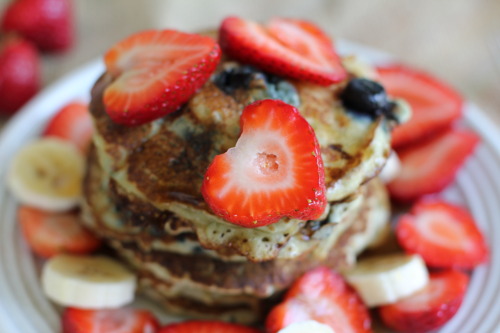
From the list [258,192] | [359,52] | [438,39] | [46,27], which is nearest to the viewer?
[258,192]

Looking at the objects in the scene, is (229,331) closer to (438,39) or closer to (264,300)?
(264,300)

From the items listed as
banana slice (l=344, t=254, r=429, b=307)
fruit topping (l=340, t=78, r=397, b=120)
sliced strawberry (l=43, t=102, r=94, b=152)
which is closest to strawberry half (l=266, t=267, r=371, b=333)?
banana slice (l=344, t=254, r=429, b=307)

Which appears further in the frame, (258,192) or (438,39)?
(438,39)

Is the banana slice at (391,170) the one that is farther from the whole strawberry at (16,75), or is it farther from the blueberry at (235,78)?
the whole strawberry at (16,75)

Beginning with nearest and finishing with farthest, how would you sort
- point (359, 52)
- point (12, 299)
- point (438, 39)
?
point (12, 299) < point (359, 52) < point (438, 39)

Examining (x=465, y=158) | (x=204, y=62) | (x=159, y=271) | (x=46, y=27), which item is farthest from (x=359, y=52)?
(x=46, y=27)

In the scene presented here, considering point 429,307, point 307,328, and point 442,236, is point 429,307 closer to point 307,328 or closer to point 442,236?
point 442,236
